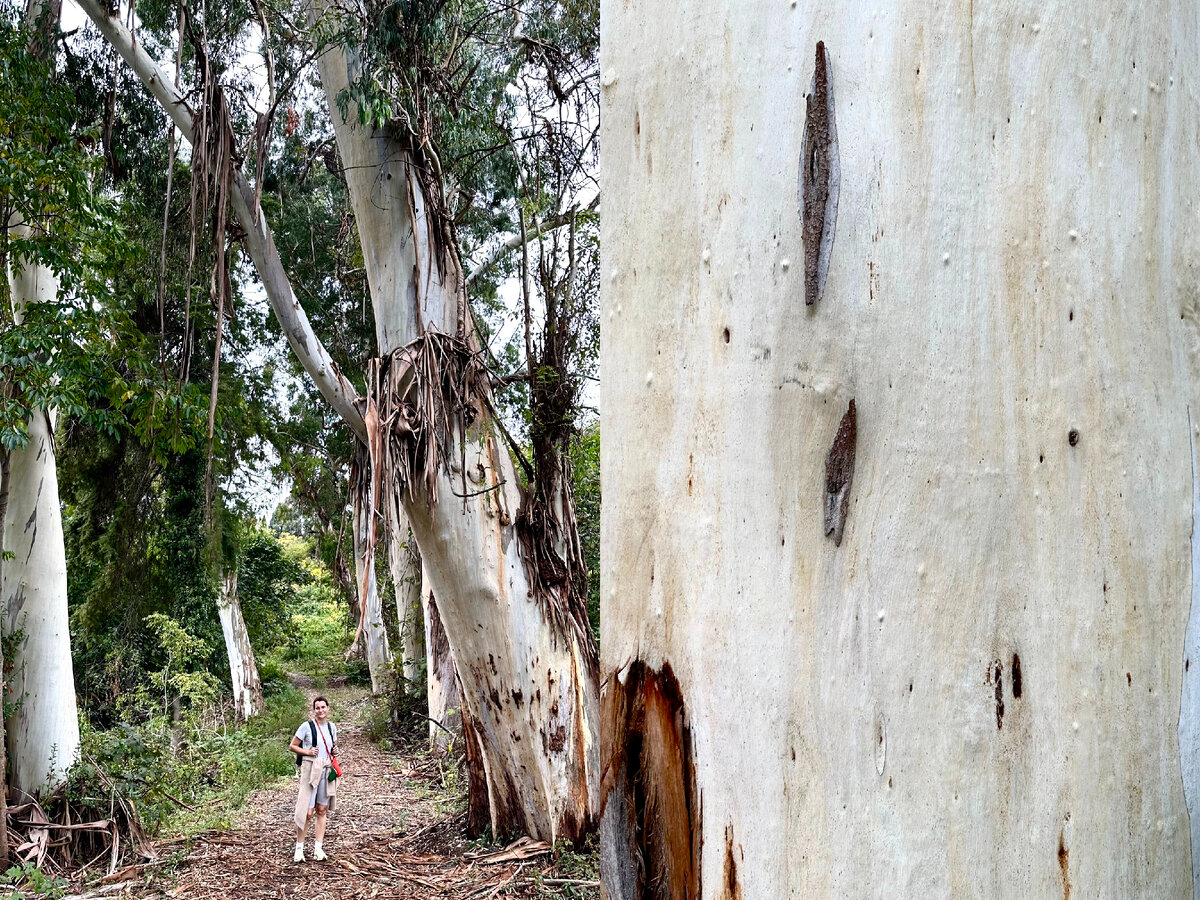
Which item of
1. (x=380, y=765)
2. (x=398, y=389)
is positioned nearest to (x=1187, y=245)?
(x=398, y=389)

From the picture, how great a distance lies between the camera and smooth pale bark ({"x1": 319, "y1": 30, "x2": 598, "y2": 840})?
613 centimetres

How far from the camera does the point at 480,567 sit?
6211 mm

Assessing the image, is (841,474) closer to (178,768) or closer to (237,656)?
(178,768)

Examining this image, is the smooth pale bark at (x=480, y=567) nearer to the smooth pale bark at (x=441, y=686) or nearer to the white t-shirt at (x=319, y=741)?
the white t-shirt at (x=319, y=741)

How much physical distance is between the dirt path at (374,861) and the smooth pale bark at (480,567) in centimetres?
49

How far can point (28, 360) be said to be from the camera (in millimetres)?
7023

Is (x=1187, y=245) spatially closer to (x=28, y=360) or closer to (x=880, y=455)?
(x=880, y=455)

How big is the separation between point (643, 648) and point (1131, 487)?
476 mm

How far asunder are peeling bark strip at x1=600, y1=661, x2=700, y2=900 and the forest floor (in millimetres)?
5413

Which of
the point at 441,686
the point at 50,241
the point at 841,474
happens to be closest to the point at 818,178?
the point at 841,474

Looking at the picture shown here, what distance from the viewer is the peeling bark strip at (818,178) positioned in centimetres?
82

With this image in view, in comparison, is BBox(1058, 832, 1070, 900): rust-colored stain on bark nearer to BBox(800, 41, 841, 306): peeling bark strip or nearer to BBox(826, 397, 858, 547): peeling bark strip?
BBox(826, 397, 858, 547): peeling bark strip

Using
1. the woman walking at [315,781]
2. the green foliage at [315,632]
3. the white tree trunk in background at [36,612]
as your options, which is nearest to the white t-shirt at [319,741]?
the woman walking at [315,781]

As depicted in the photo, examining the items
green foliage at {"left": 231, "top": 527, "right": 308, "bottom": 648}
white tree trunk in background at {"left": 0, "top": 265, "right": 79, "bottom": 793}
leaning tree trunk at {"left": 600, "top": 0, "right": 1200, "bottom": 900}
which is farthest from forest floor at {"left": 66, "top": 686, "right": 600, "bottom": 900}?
green foliage at {"left": 231, "top": 527, "right": 308, "bottom": 648}
